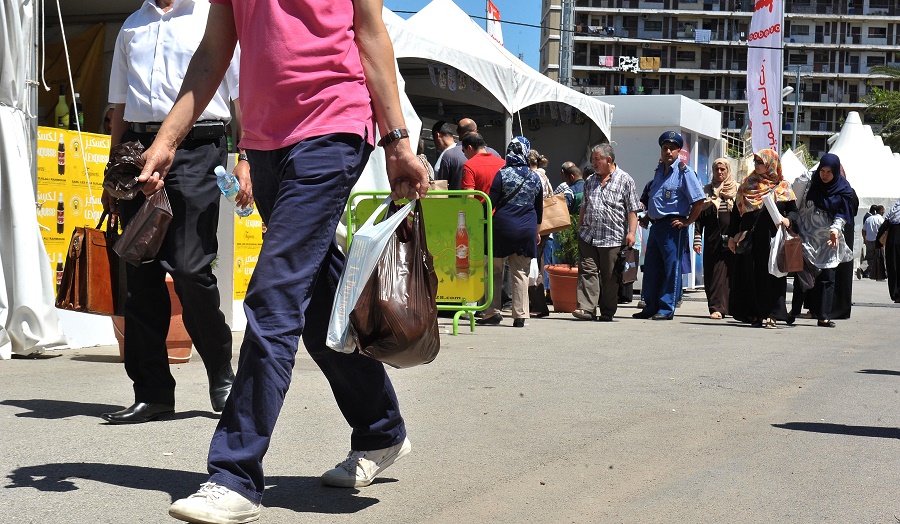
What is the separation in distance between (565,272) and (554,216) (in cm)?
115

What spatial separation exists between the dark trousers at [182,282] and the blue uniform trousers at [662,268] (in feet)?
27.2

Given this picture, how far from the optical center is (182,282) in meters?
4.94

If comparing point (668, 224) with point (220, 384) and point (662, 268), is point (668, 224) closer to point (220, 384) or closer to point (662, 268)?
point (662, 268)

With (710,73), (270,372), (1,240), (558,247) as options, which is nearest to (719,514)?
(270,372)

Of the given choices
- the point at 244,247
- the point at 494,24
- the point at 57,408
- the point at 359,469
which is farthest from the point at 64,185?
the point at 494,24

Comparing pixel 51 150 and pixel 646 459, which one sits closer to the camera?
pixel 646 459

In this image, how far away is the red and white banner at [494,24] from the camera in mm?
18516

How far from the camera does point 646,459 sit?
480cm

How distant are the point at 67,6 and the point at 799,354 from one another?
258 inches

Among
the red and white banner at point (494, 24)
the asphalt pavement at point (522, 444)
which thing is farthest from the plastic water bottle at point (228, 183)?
the red and white banner at point (494, 24)

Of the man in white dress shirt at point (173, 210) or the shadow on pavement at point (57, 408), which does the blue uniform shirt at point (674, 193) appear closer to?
the man in white dress shirt at point (173, 210)

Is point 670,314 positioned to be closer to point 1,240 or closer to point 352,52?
point 1,240

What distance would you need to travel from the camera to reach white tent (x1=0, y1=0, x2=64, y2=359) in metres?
7.34

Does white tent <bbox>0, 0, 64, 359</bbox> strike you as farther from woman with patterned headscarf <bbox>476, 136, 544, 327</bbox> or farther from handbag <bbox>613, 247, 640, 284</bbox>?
handbag <bbox>613, 247, 640, 284</bbox>
